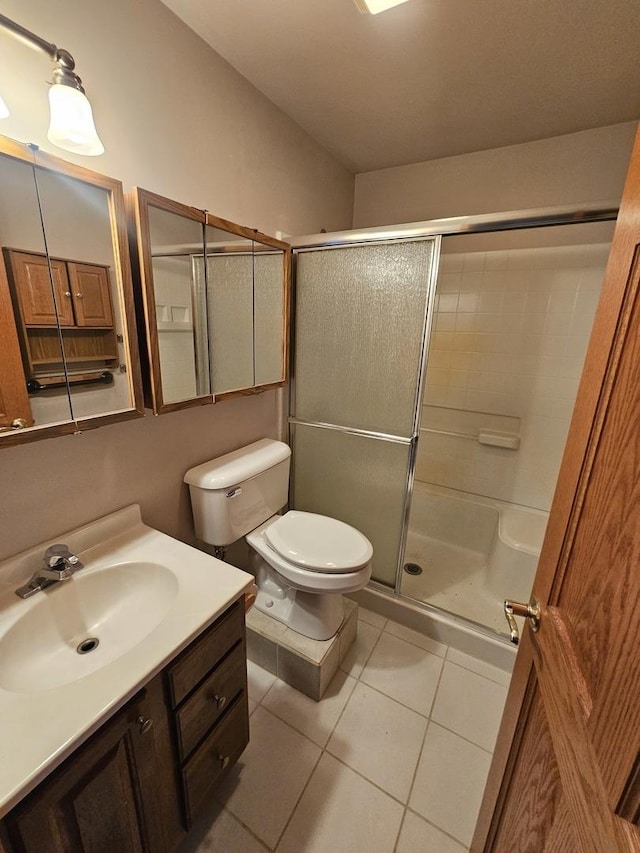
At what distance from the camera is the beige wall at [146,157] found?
34.6 inches

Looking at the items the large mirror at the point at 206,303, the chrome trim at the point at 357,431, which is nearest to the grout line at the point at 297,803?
the chrome trim at the point at 357,431

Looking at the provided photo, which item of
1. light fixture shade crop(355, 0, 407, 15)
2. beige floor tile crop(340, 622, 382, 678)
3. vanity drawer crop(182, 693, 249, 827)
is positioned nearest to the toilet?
beige floor tile crop(340, 622, 382, 678)

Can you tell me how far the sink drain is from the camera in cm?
90

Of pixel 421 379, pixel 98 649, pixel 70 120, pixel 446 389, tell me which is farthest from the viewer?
pixel 446 389

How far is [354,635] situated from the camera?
167cm

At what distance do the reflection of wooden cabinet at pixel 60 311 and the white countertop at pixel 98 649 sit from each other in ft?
1.69

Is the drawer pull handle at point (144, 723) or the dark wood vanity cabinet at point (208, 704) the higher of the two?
the drawer pull handle at point (144, 723)

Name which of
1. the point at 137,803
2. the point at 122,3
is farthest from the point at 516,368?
the point at 137,803

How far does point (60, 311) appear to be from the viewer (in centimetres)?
89

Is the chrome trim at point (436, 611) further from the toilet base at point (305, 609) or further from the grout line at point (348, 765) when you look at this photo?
the toilet base at point (305, 609)

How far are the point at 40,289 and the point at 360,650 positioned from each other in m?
1.83

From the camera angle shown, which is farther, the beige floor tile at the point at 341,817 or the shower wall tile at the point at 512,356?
the shower wall tile at the point at 512,356

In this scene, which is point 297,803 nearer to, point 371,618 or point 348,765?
point 348,765

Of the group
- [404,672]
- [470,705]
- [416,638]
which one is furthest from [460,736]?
[416,638]
